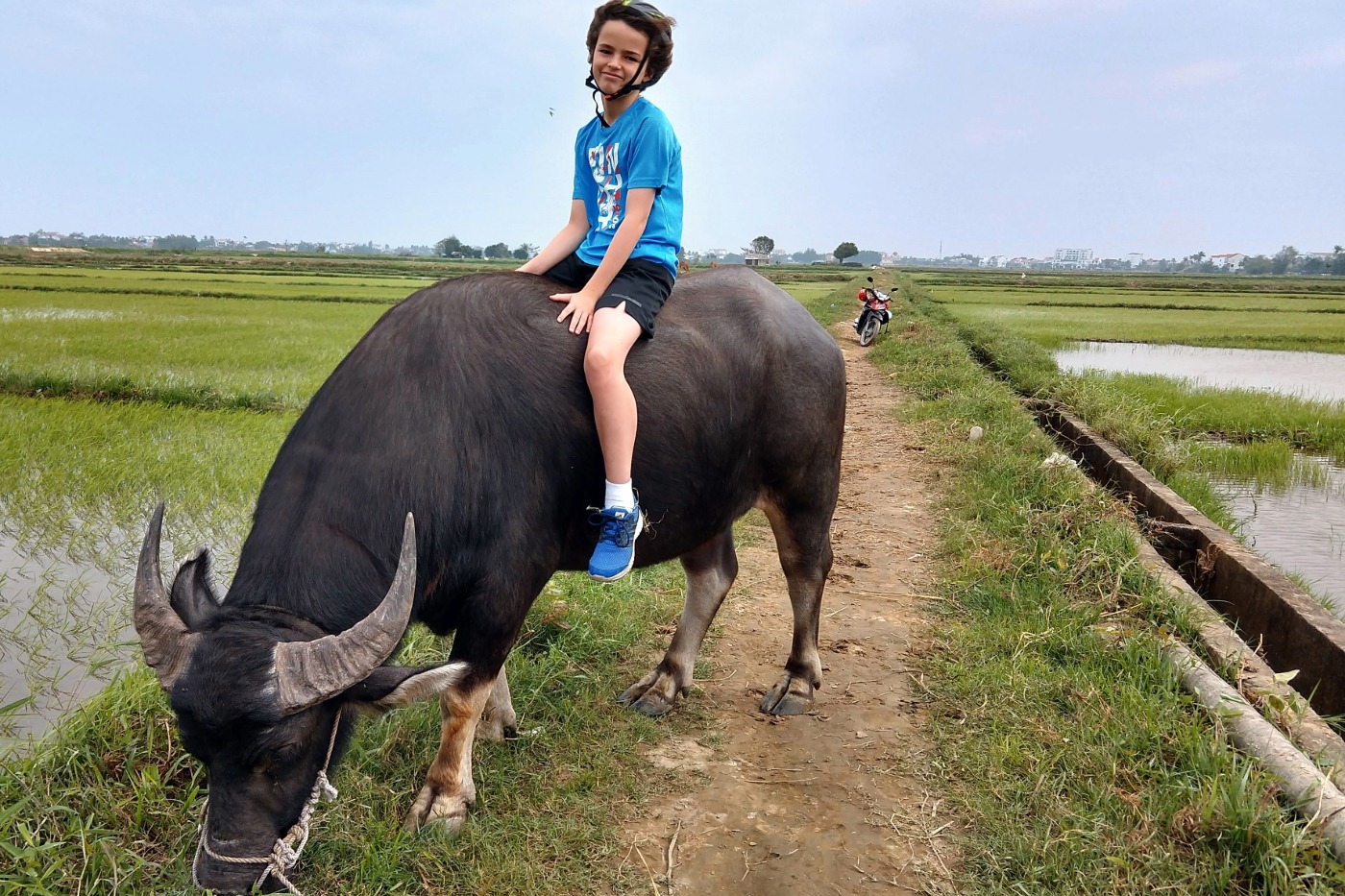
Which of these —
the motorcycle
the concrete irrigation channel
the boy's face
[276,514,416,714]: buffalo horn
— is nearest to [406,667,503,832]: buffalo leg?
[276,514,416,714]: buffalo horn

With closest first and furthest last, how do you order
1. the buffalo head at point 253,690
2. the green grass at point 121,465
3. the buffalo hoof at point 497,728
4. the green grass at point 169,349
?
the buffalo head at point 253,690 < the buffalo hoof at point 497,728 < the green grass at point 121,465 < the green grass at point 169,349

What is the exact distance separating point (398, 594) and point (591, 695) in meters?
1.51

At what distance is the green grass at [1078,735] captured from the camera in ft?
6.97

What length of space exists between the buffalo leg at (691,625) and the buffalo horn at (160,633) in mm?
1714

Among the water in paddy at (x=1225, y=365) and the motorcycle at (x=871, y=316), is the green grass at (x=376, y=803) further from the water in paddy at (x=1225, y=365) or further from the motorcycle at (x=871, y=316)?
the motorcycle at (x=871, y=316)

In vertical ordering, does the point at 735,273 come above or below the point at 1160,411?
above

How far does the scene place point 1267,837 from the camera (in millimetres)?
2053

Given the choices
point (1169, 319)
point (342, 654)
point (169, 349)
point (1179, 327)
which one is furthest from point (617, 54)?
point (1169, 319)

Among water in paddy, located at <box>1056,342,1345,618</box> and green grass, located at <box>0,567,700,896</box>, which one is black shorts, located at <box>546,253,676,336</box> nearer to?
green grass, located at <box>0,567,700,896</box>

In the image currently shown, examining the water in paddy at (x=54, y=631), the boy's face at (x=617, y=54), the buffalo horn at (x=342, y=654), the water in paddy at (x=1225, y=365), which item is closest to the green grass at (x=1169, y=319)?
the water in paddy at (x=1225, y=365)

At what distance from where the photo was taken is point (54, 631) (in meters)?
3.68

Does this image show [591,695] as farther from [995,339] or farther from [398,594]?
[995,339]

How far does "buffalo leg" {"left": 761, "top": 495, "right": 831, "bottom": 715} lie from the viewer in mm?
3158

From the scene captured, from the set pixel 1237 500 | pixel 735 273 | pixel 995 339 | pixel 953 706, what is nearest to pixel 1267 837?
pixel 953 706
